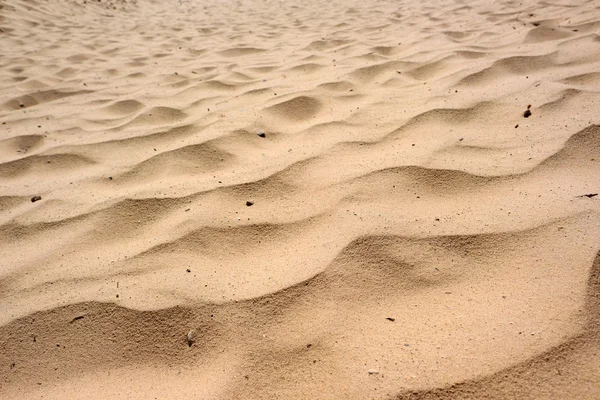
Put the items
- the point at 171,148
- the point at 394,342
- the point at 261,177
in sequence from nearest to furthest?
the point at 394,342, the point at 261,177, the point at 171,148

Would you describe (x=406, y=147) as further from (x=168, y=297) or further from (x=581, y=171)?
(x=168, y=297)

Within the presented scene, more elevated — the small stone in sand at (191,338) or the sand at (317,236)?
the sand at (317,236)

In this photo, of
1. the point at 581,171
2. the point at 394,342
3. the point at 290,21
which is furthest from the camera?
the point at 290,21

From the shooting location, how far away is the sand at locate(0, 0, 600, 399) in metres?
0.85

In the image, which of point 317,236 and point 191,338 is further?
point 317,236

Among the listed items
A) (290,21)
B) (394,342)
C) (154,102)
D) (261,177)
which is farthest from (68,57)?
(394,342)

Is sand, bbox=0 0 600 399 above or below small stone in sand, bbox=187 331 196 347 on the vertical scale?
above

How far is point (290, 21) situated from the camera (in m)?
4.61

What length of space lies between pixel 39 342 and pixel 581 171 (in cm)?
167

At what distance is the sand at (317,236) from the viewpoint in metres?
0.85

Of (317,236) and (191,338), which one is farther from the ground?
(317,236)

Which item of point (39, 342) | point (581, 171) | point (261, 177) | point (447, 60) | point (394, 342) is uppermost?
point (447, 60)

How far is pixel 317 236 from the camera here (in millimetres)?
1168

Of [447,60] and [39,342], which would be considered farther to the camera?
[447,60]
